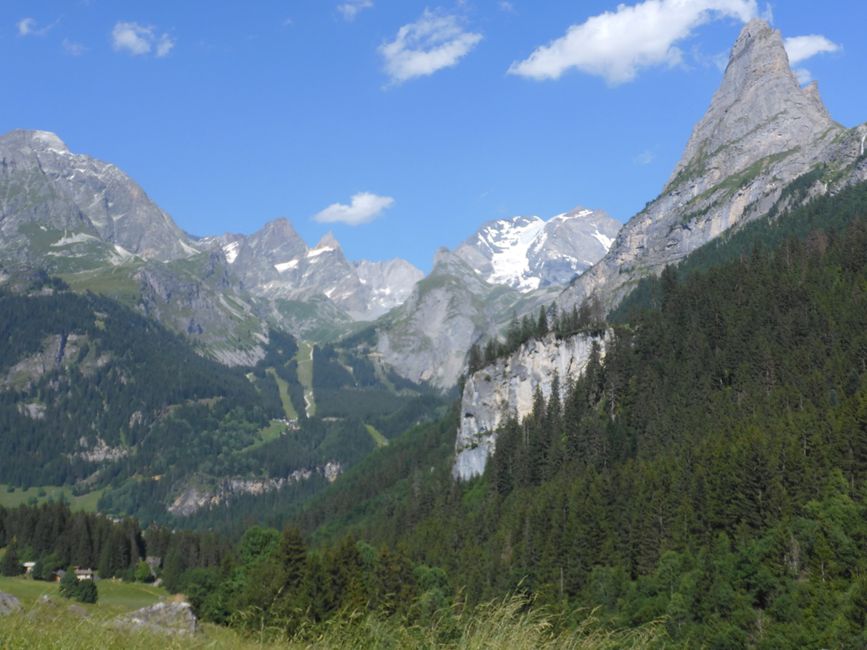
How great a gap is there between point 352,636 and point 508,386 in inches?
6466

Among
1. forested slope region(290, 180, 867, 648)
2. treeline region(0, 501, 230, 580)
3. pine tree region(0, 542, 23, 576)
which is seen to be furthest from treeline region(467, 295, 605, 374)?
pine tree region(0, 542, 23, 576)

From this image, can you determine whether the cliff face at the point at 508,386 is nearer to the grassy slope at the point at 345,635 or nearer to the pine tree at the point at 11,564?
the pine tree at the point at 11,564

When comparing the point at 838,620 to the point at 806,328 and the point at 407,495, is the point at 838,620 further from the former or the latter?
the point at 407,495

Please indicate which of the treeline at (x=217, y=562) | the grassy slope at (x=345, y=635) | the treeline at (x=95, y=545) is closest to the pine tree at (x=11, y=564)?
the treeline at (x=217, y=562)

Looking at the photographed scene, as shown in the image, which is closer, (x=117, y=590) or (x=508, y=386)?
(x=117, y=590)

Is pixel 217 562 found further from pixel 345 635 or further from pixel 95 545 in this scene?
pixel 345 635

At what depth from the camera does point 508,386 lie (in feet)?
577

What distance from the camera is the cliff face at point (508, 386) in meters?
166

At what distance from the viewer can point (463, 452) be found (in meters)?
176

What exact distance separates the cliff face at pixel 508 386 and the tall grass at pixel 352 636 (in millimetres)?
150914

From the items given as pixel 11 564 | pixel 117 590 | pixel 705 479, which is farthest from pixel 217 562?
pixel 705 479

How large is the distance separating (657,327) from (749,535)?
7917 cm

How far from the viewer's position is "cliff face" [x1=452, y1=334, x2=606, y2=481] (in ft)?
543

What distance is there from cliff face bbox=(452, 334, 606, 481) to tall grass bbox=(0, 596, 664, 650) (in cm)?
15091
